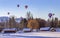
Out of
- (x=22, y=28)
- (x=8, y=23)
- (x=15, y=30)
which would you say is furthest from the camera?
(x=8, y=23)

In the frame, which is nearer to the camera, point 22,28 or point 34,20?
point 22,28

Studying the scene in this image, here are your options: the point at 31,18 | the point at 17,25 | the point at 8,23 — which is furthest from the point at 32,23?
the point at 8,23

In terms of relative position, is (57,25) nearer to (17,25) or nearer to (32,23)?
(32,23)

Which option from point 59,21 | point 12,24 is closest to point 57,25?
point 59,21

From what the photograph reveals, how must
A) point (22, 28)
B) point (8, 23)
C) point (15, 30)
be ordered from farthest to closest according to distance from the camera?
point (8, 23) → point (22, 28) → point (15, 30)

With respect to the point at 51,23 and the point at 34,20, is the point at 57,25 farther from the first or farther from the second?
the point at 34,20

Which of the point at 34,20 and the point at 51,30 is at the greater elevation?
the point at 34,20

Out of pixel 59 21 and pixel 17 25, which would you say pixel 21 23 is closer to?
pixel 17 25

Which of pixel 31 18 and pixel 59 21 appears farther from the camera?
pixel 31 18

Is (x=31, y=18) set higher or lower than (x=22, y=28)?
higher
